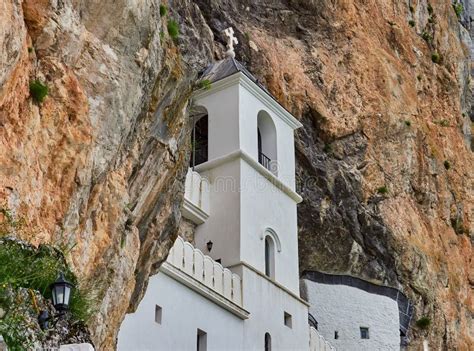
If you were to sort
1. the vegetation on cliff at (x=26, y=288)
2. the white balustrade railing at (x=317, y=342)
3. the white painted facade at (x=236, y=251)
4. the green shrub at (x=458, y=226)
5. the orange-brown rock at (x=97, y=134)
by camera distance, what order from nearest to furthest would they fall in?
1. the vegetation on cliff at (x=26, y=288)
2. the orange-brown rock at (x=97, y=134)
3. the white painted facade at (x=236, y=251)
4. the white balustrade railing at (x=317, y=342)
5. the green shrub at (x=458, y=226)

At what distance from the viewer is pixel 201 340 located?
2544 centimetres

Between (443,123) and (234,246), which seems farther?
(443,123)

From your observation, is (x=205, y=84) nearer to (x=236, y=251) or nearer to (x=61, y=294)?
(x=236, y=251)

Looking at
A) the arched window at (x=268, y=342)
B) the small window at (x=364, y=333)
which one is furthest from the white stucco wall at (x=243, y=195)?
the small window at (x=364, y=333)

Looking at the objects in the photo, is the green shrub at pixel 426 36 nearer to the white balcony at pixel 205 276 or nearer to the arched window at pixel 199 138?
the arched window at pixel 199 138

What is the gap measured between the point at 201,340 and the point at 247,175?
5677 mm

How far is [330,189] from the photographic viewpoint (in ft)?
113

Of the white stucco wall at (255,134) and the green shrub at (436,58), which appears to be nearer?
the white stucco wall at (255,134)

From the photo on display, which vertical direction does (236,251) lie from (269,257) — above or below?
below

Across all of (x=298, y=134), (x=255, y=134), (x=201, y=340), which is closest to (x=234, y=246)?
(x=201, y=340)

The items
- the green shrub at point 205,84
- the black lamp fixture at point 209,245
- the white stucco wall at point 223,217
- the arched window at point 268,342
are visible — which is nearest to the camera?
the green shrub at point 205,84

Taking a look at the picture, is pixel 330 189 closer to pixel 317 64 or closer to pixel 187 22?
pixel 317 64

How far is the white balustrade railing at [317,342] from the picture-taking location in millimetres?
29781

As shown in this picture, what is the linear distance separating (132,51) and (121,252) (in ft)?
10.9
